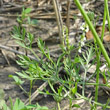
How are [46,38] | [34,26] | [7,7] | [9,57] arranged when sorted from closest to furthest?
[9,57]
[46,38]
[34,26]
[7,7]

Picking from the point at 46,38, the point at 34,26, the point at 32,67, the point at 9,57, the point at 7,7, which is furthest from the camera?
the point at 7,7

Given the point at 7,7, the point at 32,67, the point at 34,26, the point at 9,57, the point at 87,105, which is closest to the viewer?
the point at 32,67

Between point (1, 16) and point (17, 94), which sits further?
point (1, 16)

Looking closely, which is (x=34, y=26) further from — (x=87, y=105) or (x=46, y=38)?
(x=87, y=105)

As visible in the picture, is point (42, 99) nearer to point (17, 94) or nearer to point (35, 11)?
point (17, 94)

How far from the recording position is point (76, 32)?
225 cm

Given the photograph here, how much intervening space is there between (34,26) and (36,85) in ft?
3.44

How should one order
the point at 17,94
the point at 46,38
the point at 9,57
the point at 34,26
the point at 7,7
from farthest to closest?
1. the point at 7,7
2. the point at 34,26
3. the point at 46,38
4. the point at 9,57
5. the point at 17,94

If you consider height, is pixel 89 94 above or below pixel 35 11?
below

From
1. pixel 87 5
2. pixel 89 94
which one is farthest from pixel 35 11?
pixel 89 94

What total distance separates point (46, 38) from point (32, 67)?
1.20 m

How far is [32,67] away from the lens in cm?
102

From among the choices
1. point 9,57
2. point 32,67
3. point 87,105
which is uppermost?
point 32,67

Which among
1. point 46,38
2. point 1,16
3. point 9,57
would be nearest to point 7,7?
point 1,16
